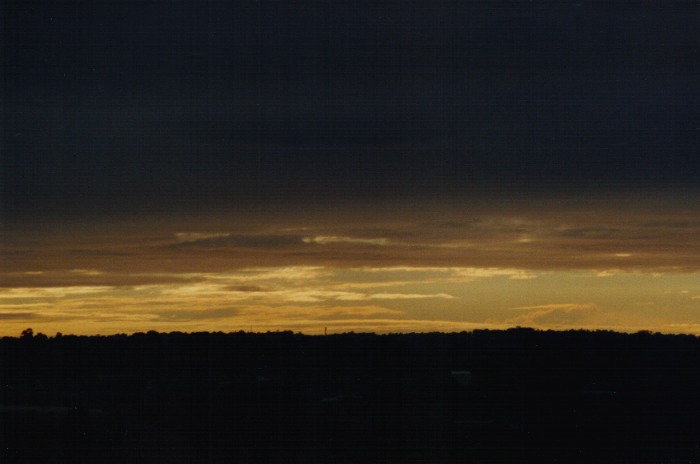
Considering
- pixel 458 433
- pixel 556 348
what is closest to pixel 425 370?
pixel 556 348

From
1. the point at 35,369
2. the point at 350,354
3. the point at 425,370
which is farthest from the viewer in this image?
the point at 350,354

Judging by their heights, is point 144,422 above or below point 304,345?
below

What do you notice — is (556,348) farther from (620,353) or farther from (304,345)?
(304,345)

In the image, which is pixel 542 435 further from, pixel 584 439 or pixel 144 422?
pixel 144 422

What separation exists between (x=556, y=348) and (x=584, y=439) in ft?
128

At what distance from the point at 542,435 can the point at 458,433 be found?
10.9 ft

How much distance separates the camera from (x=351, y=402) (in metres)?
45.4

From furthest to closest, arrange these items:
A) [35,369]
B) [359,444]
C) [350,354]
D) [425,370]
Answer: [350,354], [35,369], [425,370], [359,444]

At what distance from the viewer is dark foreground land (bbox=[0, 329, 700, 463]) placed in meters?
31.0

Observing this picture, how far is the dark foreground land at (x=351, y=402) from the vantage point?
30953 millimetres

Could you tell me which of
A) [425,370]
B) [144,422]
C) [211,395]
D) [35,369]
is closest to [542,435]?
[144,422]

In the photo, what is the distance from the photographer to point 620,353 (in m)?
75.2

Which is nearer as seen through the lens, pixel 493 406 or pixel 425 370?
pixel 493 406

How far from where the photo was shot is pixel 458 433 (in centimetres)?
3503
